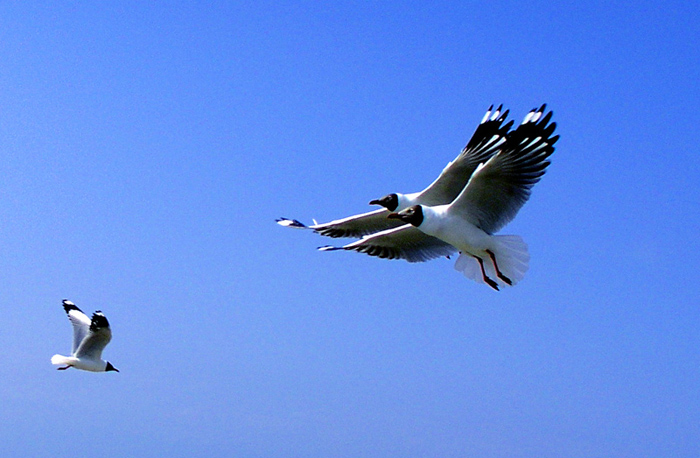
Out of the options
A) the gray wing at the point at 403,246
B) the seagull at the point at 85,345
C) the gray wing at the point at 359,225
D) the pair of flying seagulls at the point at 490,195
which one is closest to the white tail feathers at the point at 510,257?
the pair of flying seagulls at the point at 490,195

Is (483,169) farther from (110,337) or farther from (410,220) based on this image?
(110,337)

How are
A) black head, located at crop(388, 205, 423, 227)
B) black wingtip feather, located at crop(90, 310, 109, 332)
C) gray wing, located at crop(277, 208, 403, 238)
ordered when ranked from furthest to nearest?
black wingtip feather, located at crop(90, 310, 109, 332), gray wing, located at crop(277, 208, 403, 238), black head, located at crop(388, 205, 423, 227)

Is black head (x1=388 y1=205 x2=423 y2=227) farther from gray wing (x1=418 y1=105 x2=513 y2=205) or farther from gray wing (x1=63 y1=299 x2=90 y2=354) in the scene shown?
gray wing (x1=63 y1=299 x2=90 y2=354)

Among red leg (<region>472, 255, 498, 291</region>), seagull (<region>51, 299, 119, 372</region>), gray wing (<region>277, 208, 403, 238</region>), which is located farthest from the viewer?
seagull (<region>51, 299, 119, 372</region>)

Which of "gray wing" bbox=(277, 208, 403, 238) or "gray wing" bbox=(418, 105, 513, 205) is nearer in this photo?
"gray wing" bbox=(418, 105, 513, 205)

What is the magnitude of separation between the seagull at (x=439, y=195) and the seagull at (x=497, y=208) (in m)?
0.30

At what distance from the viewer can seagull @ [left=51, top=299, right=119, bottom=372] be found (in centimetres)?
1405

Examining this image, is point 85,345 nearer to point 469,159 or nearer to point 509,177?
point 469,159

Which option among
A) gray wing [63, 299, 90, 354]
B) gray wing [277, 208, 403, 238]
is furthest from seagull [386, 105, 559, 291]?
gray wing [63, 299, 90, 354]

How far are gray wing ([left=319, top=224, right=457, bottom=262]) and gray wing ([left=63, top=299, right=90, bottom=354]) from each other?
4.88 metres

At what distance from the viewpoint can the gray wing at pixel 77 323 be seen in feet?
47.0

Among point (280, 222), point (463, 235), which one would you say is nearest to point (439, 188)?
point (463, 235)

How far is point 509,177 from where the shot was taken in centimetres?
885

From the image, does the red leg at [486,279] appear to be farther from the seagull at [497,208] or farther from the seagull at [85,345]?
the seagull at [85,345]
